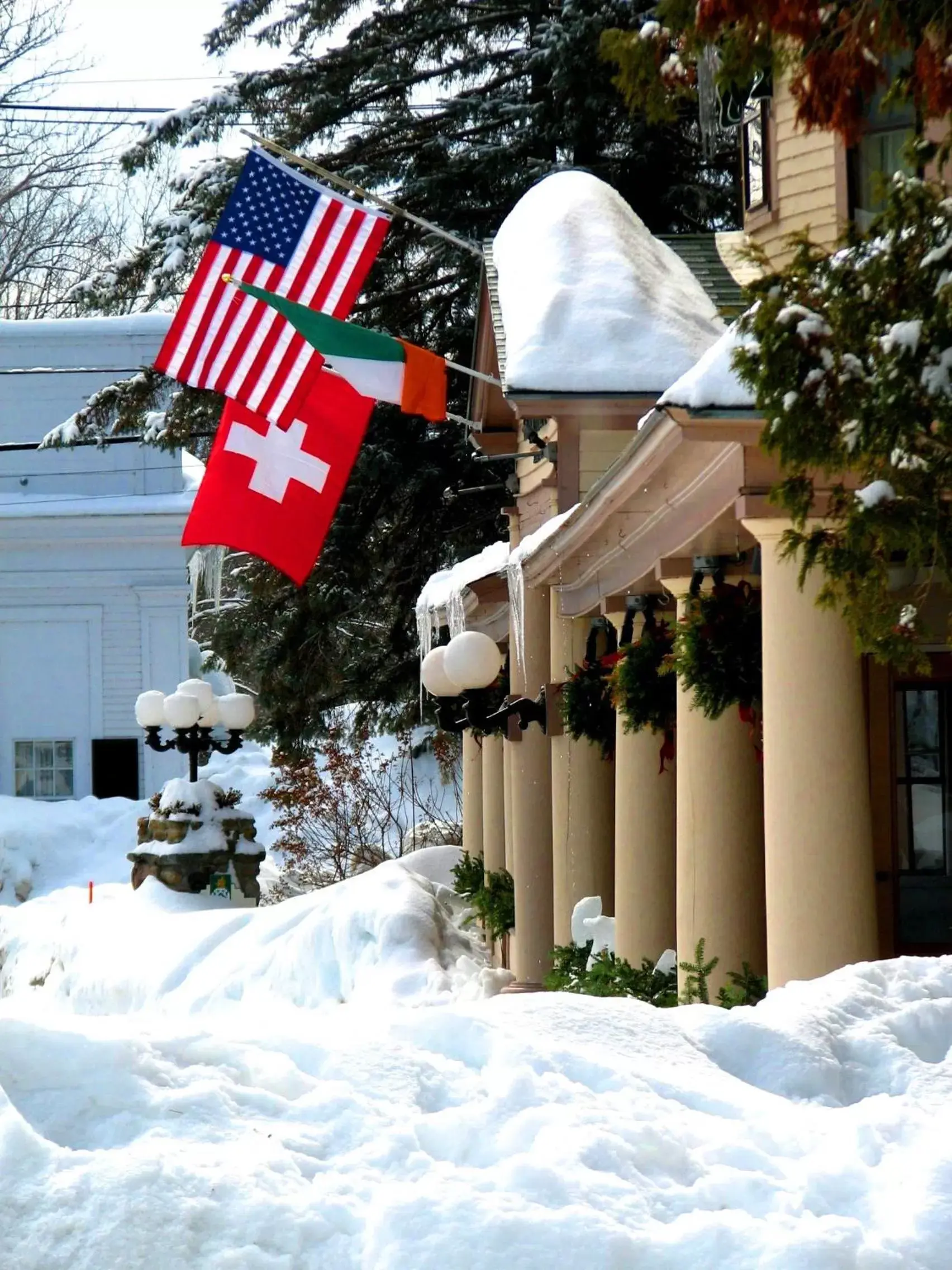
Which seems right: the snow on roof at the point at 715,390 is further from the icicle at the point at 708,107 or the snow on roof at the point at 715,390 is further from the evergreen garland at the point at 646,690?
the evergreen garland at the point at 646,690

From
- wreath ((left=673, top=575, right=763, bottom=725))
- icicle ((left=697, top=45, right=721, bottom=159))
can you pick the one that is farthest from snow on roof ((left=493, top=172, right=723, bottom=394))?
wreath ((left=673, top=575, right=763, bottom=725))

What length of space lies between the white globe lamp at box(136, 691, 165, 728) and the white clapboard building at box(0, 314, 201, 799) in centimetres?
1019

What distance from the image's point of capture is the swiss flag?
13.5 metres

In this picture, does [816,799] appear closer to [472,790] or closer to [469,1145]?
[469,1145]

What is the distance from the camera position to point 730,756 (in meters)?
8.05

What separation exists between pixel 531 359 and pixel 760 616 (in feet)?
14.1

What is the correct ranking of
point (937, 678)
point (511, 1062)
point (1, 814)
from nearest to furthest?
point (511, 1062) < point (937, 678) < point (1, 814)

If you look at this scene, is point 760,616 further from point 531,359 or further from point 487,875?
point 487,875

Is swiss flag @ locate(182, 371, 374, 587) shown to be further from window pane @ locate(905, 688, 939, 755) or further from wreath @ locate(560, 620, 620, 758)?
window pane @ locate(905, 688, 939, 755)

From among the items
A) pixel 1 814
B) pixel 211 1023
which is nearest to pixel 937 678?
pixel 211 1023

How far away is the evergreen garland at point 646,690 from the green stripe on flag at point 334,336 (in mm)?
3463

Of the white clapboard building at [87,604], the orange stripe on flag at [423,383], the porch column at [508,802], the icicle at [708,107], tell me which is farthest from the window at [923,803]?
the white clapboard building at [87,604]

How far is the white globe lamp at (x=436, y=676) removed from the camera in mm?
13172

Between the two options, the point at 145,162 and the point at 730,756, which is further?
the point at 145,162
